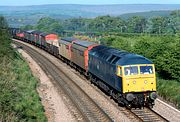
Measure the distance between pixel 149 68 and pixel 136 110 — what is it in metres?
3.18

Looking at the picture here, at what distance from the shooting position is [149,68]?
25.5 meters

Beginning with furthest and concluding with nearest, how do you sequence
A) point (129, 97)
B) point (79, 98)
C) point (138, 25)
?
point (138, 25) → point (79, 98) → point (129, 97)

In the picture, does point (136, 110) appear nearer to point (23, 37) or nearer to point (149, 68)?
point (149, 68)

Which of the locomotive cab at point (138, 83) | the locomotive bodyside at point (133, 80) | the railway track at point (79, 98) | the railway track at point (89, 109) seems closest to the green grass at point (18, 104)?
the railway track at point (79, 98)

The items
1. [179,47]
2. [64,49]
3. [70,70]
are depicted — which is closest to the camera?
[179,47]

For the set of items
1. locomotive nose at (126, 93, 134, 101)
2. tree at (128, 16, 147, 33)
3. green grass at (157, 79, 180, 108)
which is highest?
locomotive nose at (126, 93, 134, 101)

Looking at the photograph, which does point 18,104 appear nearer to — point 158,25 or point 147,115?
point 147,115

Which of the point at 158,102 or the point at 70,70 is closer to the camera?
the point at 158,102

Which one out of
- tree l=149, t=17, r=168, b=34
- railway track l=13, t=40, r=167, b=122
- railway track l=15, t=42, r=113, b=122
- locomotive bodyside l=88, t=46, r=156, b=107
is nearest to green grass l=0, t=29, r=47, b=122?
railway track l=15, t=42, r=113, b=122

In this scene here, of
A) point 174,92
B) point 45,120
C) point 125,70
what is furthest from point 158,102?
point 45,120

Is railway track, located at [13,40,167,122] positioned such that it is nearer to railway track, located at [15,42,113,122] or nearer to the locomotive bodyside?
railway track, located at [15,42,113,122]

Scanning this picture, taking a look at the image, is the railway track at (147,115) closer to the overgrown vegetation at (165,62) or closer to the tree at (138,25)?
the overgrown vegetation at (165,62)

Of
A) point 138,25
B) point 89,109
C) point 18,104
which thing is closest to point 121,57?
point 89,109

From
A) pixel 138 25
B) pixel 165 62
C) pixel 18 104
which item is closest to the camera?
pixel 18 104
